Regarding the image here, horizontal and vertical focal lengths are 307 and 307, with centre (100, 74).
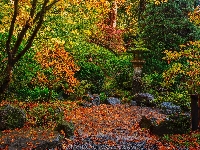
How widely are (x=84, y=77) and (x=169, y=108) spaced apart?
5.09 meters

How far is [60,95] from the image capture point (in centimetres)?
1527

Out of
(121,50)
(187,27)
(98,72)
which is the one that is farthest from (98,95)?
(121,50)

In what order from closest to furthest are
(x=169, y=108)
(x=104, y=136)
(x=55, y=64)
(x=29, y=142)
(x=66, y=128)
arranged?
1. (x=29, y=142)
2. (x=66, y=128)
3. (x=104, y=136)
4. (x=55, y=64)
5. (x=169, y=108)

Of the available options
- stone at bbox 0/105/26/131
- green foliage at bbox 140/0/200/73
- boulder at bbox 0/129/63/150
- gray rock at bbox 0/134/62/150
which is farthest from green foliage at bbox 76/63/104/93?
gray rock at bbox 0/134/62/150

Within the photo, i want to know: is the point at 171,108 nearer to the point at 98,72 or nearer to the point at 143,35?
the point at 98,72

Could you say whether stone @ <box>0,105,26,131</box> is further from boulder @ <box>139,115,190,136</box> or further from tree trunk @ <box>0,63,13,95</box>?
boulder @ <box>139,115,190,136</box>

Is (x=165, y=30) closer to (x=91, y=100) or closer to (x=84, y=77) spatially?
(x=84, y=77)

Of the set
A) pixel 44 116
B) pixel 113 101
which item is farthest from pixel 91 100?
pixel 44 116

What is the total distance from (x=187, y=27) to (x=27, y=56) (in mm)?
10674

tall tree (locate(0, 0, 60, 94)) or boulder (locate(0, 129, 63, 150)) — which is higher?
tall tree (locate(0, 0, 60, 94))

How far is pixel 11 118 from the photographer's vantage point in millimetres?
8445

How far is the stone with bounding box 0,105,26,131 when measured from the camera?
8328 millimetres

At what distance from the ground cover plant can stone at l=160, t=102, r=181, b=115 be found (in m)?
0.23

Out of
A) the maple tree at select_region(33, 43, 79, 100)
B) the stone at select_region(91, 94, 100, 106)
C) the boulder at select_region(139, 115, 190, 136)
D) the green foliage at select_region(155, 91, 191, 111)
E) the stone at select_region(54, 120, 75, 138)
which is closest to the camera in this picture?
the stone at select_region(54, 120, 75, 138)
